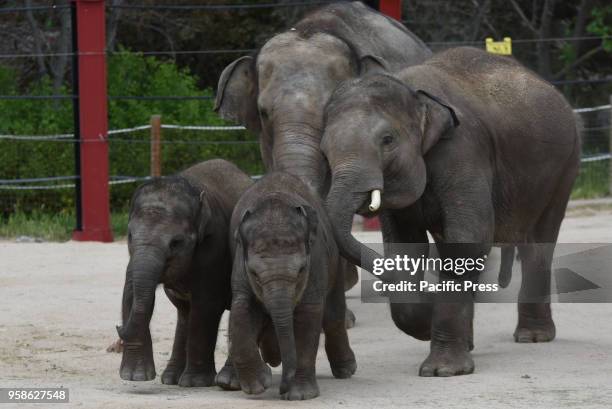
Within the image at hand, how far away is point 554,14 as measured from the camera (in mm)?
22219

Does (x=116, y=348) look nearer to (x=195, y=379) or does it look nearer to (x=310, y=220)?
(x=195, y=379)

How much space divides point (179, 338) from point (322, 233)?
996mm

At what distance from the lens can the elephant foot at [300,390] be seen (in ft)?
22.7

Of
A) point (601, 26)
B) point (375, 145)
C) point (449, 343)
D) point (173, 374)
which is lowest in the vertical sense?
point (601, 26)

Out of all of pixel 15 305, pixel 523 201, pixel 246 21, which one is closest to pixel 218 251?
pixel 523 201

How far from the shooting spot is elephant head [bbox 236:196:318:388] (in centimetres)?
676

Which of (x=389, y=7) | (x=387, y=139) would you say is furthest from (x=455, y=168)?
(x=389, y=7)

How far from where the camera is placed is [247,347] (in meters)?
6.95

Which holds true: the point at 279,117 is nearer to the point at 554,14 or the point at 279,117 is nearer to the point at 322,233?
the point at 322,233

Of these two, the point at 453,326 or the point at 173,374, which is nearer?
the point at 173,374

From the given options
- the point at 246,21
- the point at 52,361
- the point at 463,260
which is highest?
the point at 463,260

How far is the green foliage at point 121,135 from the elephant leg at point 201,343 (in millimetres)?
8153

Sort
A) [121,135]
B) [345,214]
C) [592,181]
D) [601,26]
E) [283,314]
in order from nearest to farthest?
[283,314] < [345,214] < [121,135] < [592,181] < [601,26]

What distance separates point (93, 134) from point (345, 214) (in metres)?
7.22
